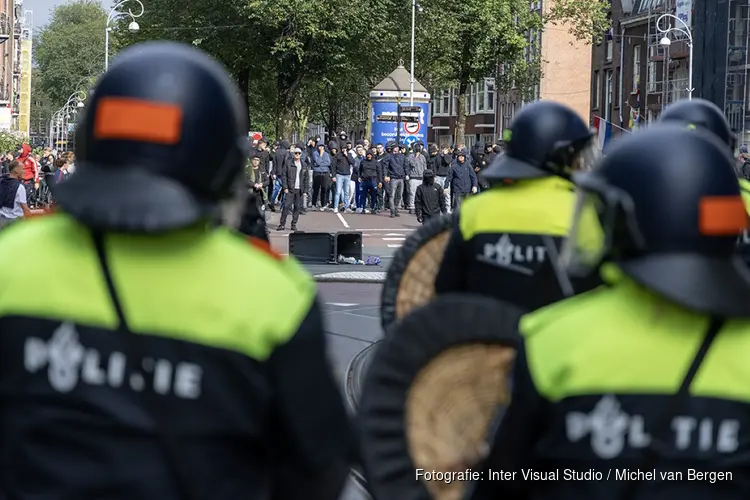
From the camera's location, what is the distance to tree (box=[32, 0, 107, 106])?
11425cm

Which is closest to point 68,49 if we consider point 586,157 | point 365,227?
point 365,227

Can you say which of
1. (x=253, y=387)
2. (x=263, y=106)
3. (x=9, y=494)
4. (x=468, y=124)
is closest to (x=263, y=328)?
(x=253, y=387)

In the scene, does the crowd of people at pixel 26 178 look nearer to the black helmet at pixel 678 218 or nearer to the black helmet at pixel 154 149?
the black helmet at pixel 154 149

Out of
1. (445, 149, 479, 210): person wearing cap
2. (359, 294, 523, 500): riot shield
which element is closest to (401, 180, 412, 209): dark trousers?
(445, 149, 479, 210): person wearing cap

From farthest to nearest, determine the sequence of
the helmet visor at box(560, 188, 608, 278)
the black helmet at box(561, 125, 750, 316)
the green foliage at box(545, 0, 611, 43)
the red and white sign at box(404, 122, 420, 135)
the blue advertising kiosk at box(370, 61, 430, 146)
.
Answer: the green foliage at box(545, 0, 611, 43), the red and white sign at box(404, 122, 420, 135), the blue advertising kiosk at box(370, 61, 430, 146), the helmet visor at box(560, 188, 608, 278), the black helmet at box(561, 125, 750, 316)

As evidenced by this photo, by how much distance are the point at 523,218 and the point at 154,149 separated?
11.2 ft

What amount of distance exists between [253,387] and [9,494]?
45cm

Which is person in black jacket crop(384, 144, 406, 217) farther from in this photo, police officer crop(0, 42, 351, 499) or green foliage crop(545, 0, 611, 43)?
police officer crop(0, 42, 351, 499)

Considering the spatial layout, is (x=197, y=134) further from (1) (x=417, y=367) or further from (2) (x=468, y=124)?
(2) (x=468, y=124)

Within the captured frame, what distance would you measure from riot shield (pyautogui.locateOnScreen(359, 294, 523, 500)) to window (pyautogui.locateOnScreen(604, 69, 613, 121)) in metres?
66.3

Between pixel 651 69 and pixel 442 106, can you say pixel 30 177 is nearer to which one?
pixel 651 69

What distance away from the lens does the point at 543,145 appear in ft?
18.9

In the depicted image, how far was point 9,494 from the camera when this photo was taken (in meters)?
2.38

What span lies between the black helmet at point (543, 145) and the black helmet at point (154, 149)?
3.36 metres
